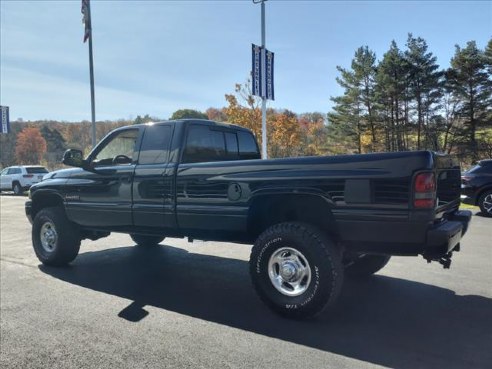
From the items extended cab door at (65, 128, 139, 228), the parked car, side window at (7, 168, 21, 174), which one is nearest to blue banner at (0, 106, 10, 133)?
side window at (7, 168, 21, 174)

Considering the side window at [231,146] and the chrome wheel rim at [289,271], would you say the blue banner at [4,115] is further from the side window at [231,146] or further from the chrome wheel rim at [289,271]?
the chrome wheel rim at [289,271]

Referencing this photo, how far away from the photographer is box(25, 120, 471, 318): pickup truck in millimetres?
3605

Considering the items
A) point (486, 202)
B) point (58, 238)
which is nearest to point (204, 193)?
point (58, 238)

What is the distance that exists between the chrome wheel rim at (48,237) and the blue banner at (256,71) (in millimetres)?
11691

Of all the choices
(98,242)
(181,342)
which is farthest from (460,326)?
(98,242)

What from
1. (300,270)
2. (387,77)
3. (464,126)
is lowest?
(300,270)

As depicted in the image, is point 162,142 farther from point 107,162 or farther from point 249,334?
point 249,334

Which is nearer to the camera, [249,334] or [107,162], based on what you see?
[249,334]

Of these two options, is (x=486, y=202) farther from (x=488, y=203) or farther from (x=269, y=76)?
(x=269, y=76)

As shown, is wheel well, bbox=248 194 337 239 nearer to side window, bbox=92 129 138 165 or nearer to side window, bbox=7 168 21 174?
side window, bbox=92 129 138 165

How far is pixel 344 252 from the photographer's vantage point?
4.39 meters

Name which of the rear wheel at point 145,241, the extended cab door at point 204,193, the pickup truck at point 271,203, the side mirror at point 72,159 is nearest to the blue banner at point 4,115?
the rear wheel at point 145,241

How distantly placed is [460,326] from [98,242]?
6.61m

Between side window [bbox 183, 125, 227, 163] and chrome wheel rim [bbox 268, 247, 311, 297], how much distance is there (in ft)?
5.47
